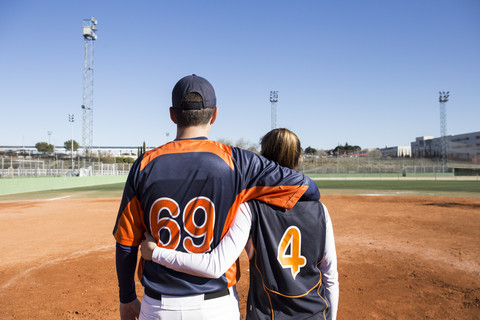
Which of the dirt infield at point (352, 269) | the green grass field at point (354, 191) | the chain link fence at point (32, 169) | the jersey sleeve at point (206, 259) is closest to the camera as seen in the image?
the jersey sleeve at point (206, 259)

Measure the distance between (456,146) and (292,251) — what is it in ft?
281

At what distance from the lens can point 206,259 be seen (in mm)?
1396

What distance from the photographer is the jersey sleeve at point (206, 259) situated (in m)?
1.37

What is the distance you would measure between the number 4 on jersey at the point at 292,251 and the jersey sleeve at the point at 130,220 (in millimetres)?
727

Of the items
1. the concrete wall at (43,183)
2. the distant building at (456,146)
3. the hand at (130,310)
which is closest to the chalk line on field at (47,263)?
the hand at (130,310)

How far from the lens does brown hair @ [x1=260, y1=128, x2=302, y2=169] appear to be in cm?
179

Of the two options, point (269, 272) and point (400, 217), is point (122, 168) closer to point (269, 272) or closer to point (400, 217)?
point (400, 217)

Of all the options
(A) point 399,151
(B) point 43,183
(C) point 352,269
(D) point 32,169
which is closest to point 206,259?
(C) point 352,269

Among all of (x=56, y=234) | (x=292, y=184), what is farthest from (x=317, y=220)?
(x=56, y=234)

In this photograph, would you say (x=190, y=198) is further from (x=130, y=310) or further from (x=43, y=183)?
(x=43, y=183)

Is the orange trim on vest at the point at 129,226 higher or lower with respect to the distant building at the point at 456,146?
lower

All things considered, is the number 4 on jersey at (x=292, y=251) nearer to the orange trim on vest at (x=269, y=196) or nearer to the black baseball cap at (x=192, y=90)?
the orange trim on vest at (x=269, y=196)

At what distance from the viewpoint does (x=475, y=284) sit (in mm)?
4520

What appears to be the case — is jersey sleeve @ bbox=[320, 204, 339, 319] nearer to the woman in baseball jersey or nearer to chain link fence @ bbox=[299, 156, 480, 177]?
the woman in baseball jersey
